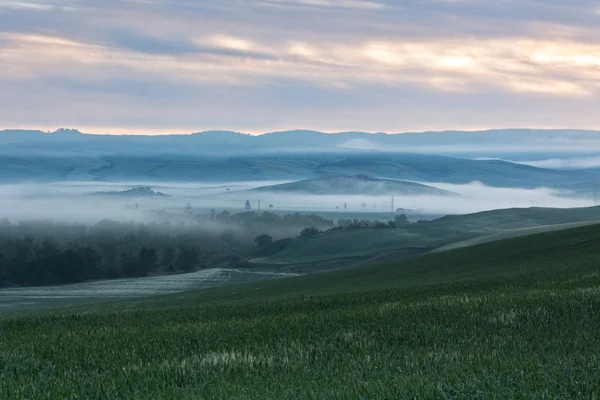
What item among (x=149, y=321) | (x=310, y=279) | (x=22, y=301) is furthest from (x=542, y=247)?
(x=22, y=301)

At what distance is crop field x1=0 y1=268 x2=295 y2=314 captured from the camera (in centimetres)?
14651

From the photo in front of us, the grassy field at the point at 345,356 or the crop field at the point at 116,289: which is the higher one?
the grassy field at the point at 345,356

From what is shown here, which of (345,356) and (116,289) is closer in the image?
(345,356)

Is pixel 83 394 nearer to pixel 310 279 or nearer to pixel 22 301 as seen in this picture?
pixel 310 279

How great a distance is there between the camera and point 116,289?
169m

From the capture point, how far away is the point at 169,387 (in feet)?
33.7

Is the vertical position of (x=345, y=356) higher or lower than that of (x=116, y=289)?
higher

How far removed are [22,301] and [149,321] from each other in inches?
5294

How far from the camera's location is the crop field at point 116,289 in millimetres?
146512

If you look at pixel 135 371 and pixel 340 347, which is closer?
pixel 135 371

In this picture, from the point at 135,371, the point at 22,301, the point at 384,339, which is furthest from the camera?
the point at 22,301

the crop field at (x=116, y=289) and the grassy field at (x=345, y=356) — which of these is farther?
the crop field at (x=116, y=289)

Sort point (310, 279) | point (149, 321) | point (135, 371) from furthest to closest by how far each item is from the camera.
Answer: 1. point (310, 279)
2. point (149, 321)
3. point (135, 371)

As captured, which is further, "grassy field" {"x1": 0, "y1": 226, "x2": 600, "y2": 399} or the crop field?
the crop field
